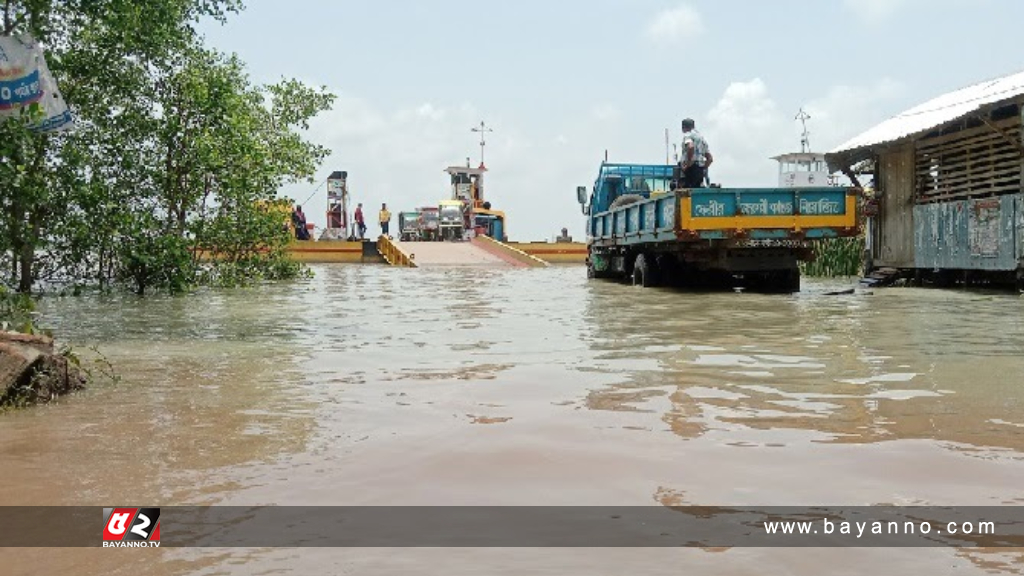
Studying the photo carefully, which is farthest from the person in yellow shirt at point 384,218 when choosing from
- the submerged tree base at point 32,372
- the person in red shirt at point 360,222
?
the submerged tree base at point 32,372

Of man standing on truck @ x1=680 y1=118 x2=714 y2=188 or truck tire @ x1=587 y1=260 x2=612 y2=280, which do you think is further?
truck tire @ x1=587 y1=260 x2=612 y2=280

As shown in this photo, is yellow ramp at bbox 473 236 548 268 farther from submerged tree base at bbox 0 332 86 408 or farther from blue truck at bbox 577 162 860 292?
submerged tree base at bbox 0 332 86 408

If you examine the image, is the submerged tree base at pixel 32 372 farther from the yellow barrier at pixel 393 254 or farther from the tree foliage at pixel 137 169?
the yellow barrier at pixel 393 254

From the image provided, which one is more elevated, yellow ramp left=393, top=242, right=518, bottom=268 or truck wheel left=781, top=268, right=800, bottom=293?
yellow ramp left=393, top=242, right=518, bottom=268

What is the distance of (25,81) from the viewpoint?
9.72 m

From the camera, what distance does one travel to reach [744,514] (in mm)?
3049

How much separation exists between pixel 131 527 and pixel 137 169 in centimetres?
1409

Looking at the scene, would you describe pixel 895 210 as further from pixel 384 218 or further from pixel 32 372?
pixel 384 218

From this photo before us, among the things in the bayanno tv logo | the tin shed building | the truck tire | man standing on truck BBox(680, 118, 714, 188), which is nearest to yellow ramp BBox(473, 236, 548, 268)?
the truck tire

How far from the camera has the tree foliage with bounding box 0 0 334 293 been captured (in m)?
12.3

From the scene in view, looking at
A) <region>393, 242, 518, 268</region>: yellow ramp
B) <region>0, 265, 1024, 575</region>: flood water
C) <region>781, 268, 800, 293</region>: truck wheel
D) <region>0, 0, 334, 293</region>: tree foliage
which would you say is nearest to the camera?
<region>0, 265, 1024, 575</region>: flood water

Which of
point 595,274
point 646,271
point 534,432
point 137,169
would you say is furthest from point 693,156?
point 534,432

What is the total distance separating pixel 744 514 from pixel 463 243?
123ft

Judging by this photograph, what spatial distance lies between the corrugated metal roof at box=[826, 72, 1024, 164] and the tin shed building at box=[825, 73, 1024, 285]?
0.04 meters
